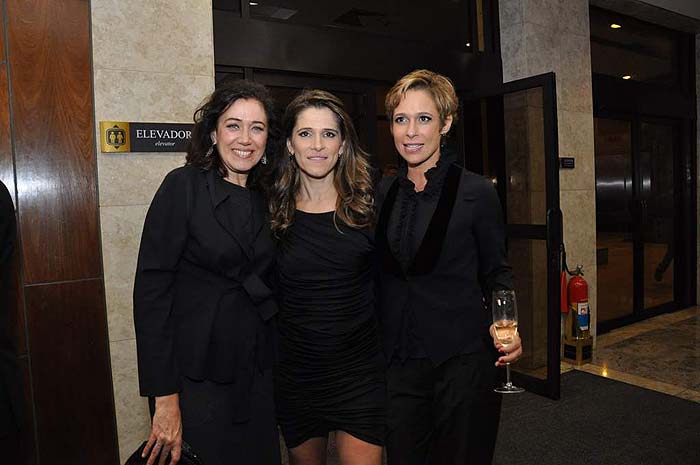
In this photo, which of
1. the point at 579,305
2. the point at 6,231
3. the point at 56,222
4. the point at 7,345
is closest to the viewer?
the point at 7,345

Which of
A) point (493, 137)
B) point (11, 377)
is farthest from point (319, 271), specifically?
point (493, 137)

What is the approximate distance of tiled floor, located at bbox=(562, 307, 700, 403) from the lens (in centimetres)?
423

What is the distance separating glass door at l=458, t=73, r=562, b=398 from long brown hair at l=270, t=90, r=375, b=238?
2.14m

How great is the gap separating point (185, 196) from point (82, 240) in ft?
4.61

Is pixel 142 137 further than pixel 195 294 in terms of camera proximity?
Yes

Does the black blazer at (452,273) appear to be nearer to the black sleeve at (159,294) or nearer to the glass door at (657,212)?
the black sleeve at (159,294)

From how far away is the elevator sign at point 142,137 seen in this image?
9.31ft

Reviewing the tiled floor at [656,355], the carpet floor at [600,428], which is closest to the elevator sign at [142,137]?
the carpet floor at [600,428]

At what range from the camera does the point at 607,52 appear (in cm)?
576

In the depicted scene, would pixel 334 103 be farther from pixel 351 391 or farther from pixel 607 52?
pixel 607 52

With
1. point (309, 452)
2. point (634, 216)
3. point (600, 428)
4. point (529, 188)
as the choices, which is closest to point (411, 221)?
point (309, 452)

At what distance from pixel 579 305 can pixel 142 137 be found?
3724 millimetres

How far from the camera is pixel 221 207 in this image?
5.91ft

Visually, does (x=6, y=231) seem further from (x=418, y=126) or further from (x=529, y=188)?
(x=529, y=188)
